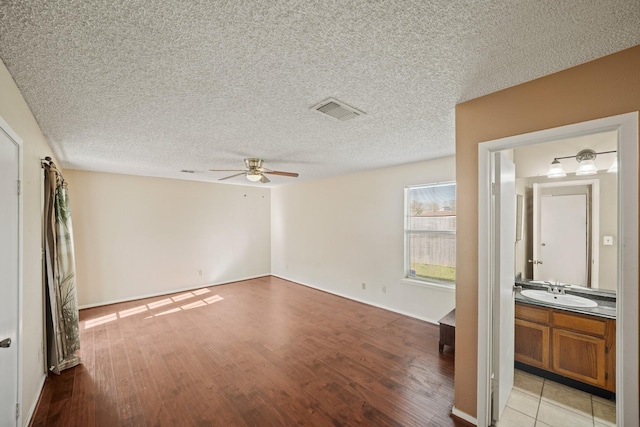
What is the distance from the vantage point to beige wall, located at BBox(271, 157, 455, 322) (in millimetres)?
4090

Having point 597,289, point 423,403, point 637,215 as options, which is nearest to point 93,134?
point 423,403

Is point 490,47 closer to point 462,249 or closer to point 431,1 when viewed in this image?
point 431,1

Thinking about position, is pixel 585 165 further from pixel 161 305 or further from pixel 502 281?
pixel 161 305

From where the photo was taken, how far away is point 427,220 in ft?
13.5

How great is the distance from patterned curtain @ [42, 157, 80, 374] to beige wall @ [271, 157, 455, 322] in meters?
4.01

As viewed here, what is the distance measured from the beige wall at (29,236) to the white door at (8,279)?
0.14m

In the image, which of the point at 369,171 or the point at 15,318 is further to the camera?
the point at 369,171

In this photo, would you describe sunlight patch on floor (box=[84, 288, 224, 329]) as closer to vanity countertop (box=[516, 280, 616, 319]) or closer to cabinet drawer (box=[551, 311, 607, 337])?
vanity countertop (box=[516, 280, 616, 319])

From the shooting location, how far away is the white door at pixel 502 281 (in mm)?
1939

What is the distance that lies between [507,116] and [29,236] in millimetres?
3714

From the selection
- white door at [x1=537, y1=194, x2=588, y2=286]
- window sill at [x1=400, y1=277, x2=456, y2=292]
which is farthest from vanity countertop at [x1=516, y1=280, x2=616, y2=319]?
window sill at [x1=400, y1=277, x2=456, y2=292]

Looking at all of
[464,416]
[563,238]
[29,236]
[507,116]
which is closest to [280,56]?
[507,116]

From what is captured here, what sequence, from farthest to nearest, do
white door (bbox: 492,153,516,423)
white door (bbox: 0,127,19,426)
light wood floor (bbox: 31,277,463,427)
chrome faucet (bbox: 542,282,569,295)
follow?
chrome faucet (bbox: 542,282,569,295) → light wood floor (bbox: 31,277,463,427) → white door (bbox: 492,153,516,423) → white door (bbox: 0,127,19,426)

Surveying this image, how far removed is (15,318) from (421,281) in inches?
170
